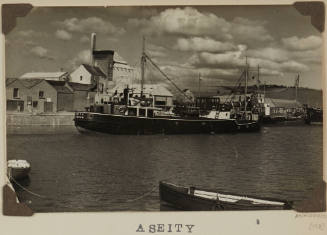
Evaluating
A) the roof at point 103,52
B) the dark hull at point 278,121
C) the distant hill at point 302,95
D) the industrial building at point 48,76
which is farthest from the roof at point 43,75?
the dark hull at point 278,121

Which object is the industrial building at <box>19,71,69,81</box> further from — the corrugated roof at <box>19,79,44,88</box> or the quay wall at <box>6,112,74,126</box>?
the quay wall at <box>6,112,74,126</box>


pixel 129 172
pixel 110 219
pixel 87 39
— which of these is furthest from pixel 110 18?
pixel 110 219

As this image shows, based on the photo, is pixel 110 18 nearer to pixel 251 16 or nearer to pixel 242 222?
pixel 251 16

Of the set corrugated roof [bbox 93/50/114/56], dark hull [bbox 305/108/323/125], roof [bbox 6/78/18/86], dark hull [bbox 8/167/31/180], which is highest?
corrugated roof [bbox 93/50/114/56]

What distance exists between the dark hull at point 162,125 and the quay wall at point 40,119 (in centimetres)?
22

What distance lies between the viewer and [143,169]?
273cm

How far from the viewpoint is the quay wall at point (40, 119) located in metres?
2.63

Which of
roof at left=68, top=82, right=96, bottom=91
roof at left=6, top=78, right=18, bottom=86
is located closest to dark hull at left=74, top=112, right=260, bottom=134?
roof at left=68, top=82, right=96, bottom=91

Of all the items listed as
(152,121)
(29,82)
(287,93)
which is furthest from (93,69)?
(287,93)

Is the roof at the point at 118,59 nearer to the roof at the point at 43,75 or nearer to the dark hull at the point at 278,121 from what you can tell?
the roof at the point at 43,75

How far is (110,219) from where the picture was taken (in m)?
2.48

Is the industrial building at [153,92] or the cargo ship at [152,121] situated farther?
the cargo ship at [152,121]

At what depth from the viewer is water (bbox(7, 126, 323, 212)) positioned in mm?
2553

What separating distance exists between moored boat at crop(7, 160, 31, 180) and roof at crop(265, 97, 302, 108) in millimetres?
1619
